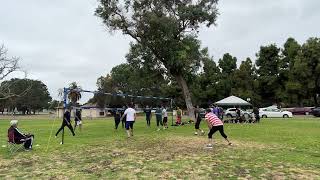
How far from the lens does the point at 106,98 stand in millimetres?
94812

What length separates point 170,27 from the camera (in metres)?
35.9

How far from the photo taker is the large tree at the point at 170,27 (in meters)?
36.9

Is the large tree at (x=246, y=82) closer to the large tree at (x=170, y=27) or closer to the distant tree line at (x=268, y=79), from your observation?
the distant tree line at (x=268, y=79)

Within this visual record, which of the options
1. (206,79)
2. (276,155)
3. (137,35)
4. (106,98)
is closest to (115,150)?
(276,155)

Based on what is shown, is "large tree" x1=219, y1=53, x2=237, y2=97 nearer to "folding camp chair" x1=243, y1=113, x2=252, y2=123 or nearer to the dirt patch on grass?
"folding camp chair" x1=243, y1=113, x2=252, y2=123

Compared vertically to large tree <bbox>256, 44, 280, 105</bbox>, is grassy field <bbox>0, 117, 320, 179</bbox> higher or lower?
lower

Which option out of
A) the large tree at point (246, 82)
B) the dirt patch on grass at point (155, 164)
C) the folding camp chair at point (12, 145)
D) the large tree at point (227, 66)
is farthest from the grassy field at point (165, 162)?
the large tree at point (227, 66)

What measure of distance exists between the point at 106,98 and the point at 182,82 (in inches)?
2219

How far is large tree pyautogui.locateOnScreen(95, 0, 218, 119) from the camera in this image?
36.9 m

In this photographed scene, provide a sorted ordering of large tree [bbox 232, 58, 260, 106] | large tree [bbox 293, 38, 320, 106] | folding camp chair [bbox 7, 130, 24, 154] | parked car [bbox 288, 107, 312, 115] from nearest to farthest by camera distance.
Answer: folding camp chair [bbox 7, 130, 24, 154], parked car [bbox 288, 107, 312, 115], large tree [bbox 293, 38, 320, 106], large tree [bbox 232, 58, 260, 106]

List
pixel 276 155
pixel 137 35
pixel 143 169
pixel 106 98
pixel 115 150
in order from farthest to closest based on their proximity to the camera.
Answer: pixel 106 98
pixel 137 35
pixel 115 150
pixel 276 155
pixel 143 169

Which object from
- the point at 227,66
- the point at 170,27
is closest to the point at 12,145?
the point at 170,27

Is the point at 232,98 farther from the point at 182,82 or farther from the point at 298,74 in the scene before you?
the point at 298,74

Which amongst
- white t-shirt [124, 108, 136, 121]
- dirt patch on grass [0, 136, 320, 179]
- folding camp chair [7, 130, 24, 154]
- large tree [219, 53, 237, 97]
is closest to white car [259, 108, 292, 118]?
large tree [219, 53, 237, 97]
